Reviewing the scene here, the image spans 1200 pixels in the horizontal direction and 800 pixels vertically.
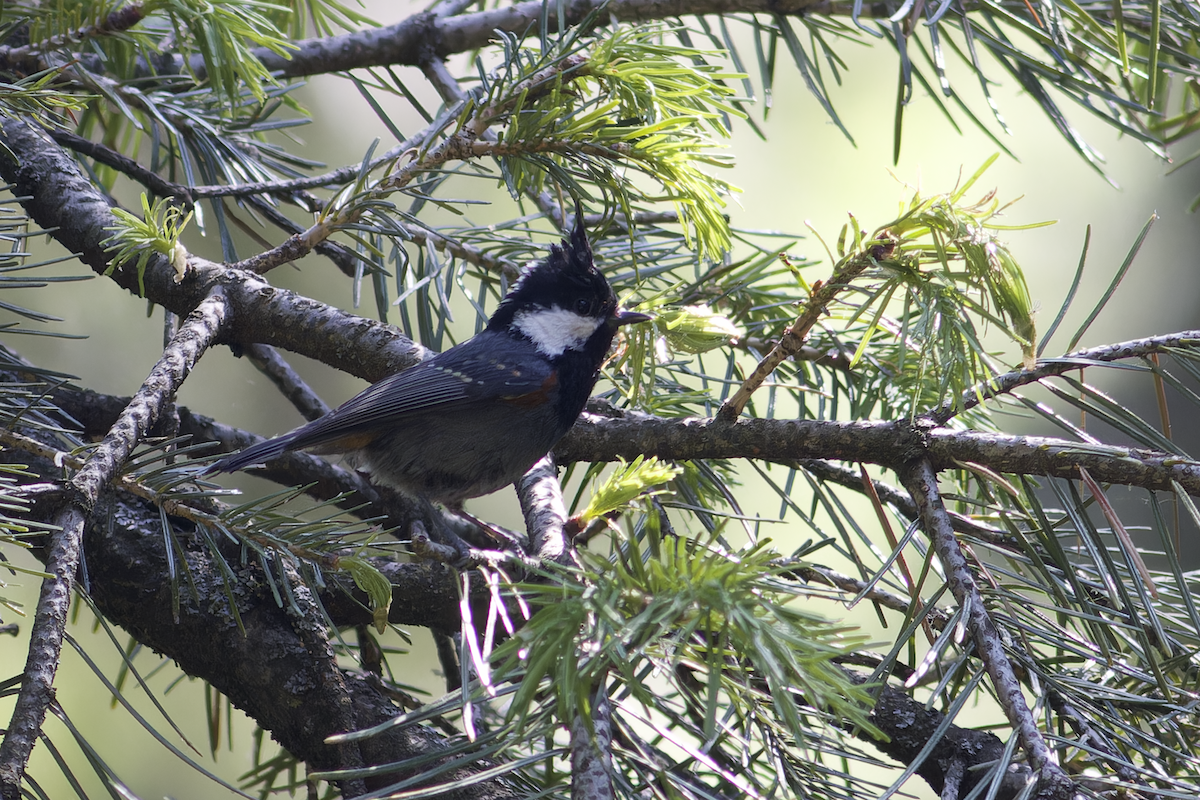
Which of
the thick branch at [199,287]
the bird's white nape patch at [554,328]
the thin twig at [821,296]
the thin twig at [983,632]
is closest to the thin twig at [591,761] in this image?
the thin twig at [983,632]

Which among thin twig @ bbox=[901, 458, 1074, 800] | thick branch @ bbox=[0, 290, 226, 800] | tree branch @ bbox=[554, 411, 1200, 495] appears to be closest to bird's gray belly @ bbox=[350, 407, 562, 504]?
tree branch @ bbox=[554, 411, 1200, 495]

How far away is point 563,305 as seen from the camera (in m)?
2.40

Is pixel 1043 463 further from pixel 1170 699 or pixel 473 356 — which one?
pixel 473 356

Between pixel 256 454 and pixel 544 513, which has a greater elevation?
pixel 256 454

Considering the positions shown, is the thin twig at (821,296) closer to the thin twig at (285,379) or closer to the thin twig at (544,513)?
the thin twig at (544,513)

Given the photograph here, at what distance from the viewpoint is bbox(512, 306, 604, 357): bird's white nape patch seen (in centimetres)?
242

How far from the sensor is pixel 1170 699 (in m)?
1.09

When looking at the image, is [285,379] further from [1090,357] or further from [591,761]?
[1090,357]

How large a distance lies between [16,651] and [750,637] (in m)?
2.72

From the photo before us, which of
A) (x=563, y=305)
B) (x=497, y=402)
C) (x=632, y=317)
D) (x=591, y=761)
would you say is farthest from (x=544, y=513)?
(x=563, y=305)

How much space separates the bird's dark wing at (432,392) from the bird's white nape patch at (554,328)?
60mm

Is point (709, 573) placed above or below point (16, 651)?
below

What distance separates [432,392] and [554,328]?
50cm

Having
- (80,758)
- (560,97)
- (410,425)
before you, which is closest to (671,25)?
(560,97)
